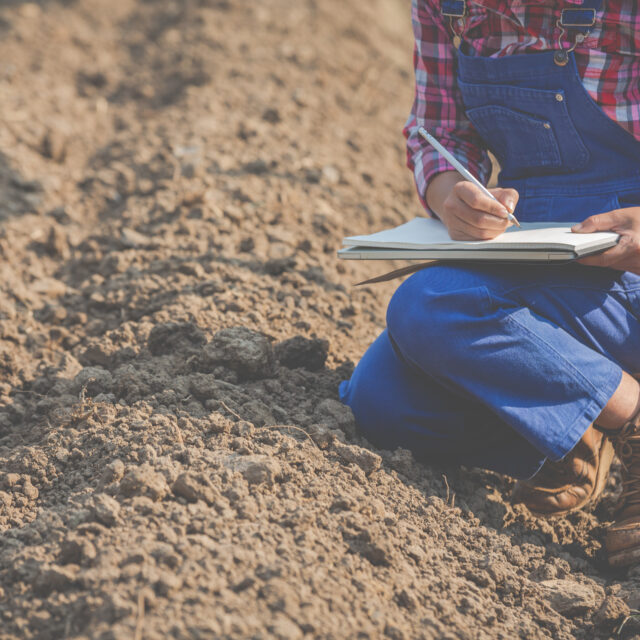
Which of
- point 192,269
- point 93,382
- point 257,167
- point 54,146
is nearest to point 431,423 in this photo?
point 93,382

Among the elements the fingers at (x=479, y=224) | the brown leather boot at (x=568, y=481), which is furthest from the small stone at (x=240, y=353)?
the brown leather boot at (x=568, y=481)

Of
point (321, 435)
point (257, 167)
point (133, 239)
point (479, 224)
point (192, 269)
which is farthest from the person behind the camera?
point (257, 167)

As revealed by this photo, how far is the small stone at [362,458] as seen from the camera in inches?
70.3

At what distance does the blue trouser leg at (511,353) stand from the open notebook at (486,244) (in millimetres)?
84

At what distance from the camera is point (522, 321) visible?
1.73 metres

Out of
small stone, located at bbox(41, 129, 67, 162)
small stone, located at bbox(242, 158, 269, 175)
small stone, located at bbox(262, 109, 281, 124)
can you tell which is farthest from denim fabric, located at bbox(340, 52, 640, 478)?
small stone, located at bbox(41, 129, 67, 162)

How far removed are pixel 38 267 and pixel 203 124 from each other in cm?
117

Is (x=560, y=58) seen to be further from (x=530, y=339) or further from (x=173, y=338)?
(x=173, y=338)

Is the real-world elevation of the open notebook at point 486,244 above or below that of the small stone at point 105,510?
above

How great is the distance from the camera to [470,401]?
6.28 feet

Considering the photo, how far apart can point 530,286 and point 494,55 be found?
57 cm

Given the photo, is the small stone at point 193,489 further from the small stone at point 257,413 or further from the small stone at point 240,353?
the small stone at point 240,353

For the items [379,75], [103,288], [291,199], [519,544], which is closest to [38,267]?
[103,288]

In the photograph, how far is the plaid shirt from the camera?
1737mm
